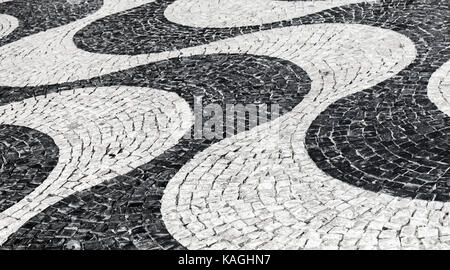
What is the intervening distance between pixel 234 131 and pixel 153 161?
3.55 feet

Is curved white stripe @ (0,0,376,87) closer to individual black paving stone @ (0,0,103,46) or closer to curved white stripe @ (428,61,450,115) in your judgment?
individual black paving stone @ (0,0,103,46)

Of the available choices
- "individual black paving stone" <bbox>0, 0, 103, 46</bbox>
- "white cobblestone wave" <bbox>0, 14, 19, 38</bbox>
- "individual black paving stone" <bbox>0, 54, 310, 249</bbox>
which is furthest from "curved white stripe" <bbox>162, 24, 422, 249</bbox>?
"white cobblestone wave" <bbox>0, 14, 19, 38</bbox>

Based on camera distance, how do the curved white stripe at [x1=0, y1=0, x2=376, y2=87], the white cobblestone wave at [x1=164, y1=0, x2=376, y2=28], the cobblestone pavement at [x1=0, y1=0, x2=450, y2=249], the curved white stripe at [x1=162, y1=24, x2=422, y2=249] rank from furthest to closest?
the white cobblestone wave at [x1=164, y1=0, x2=376, y2=28] → the curved white stripe at [x1=0, y1=0, x2=376, y2=87] → the cobblestone pavement at [x1=0, y1=0, x2=450, y2=249] → the curved white stripe at [x1=162, y1=24, x2=422, y2=249]

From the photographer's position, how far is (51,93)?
31.7 feet

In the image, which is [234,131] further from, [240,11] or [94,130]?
[240,11]

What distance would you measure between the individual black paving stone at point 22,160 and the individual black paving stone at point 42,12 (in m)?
4.30

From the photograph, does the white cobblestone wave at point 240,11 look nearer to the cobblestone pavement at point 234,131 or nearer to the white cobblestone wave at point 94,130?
the cobblestone pavement at point 234,131

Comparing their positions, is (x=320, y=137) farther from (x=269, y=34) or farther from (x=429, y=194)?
(x=269, y=34)

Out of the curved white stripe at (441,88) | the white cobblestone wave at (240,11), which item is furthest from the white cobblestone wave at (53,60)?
the curved white stripe at (441,88)

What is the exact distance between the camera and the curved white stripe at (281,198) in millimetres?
5934

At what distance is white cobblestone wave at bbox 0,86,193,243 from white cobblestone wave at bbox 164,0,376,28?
293cm

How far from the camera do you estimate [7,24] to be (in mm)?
13266

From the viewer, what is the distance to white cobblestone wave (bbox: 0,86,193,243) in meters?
7.12

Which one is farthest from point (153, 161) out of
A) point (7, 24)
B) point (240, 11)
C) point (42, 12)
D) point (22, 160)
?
point (42, 12)
